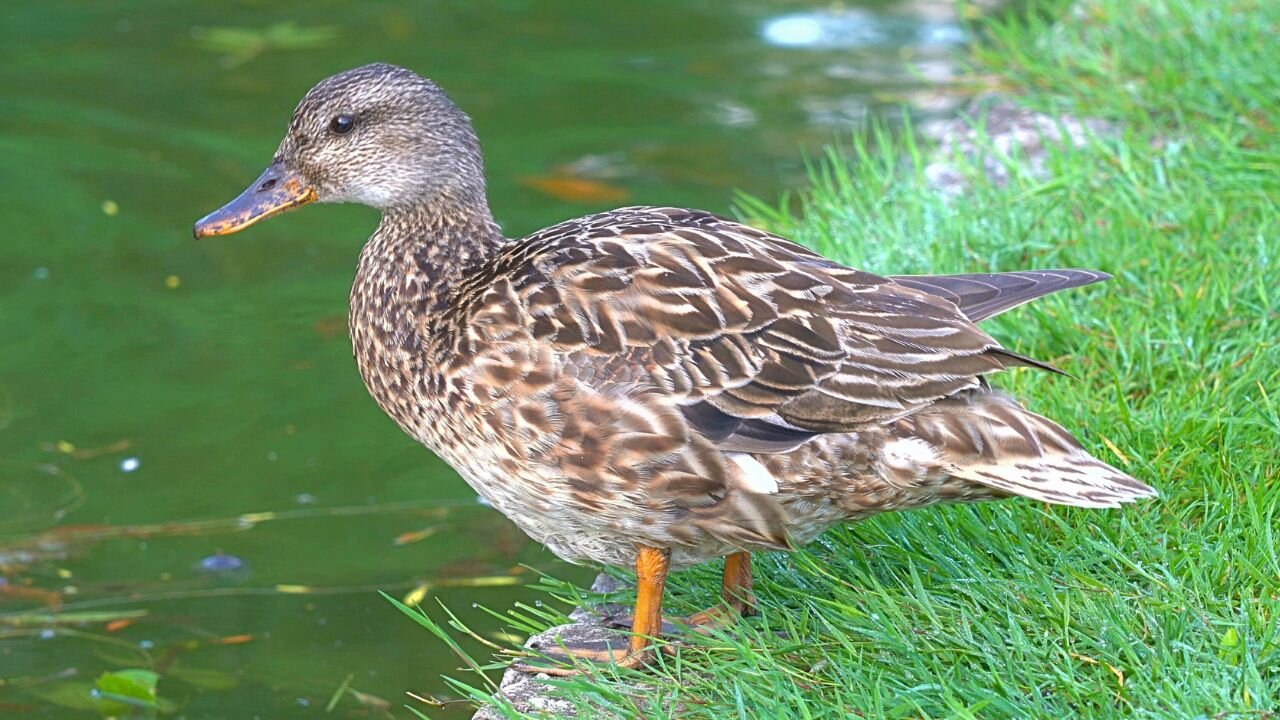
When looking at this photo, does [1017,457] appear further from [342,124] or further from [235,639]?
[235,639]

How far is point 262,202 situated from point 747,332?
52.7 inches

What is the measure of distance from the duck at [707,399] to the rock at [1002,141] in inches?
81.6

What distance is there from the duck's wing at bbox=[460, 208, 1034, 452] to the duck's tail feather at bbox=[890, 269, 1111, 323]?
0.07 metres

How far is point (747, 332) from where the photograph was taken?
333 centimetres

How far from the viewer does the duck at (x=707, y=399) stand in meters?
3.25

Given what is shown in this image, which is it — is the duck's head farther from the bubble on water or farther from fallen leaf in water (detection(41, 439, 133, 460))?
fallen leaf in water (detection(41, 439, 133, 460))

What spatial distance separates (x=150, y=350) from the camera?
18.9 feet

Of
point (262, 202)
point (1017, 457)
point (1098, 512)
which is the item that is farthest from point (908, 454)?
point (262, 202)

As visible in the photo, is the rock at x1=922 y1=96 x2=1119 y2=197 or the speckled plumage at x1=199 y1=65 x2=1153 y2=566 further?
the rock at x1=922 y1=96 x2=1119 y2=197

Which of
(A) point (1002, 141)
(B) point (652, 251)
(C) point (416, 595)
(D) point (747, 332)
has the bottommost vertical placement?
(C) point (416, 595)

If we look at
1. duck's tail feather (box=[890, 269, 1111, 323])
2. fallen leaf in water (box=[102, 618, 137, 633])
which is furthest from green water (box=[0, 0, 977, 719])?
duck's tail feather (box=[890, 269, 1111, 323])

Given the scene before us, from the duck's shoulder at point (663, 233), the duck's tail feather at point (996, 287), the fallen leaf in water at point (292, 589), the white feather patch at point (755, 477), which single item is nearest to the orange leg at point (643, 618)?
the white feather patch at point (755, 477)

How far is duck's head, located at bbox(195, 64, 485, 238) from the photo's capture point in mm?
3910

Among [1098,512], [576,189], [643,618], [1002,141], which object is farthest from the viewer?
[576,189]
